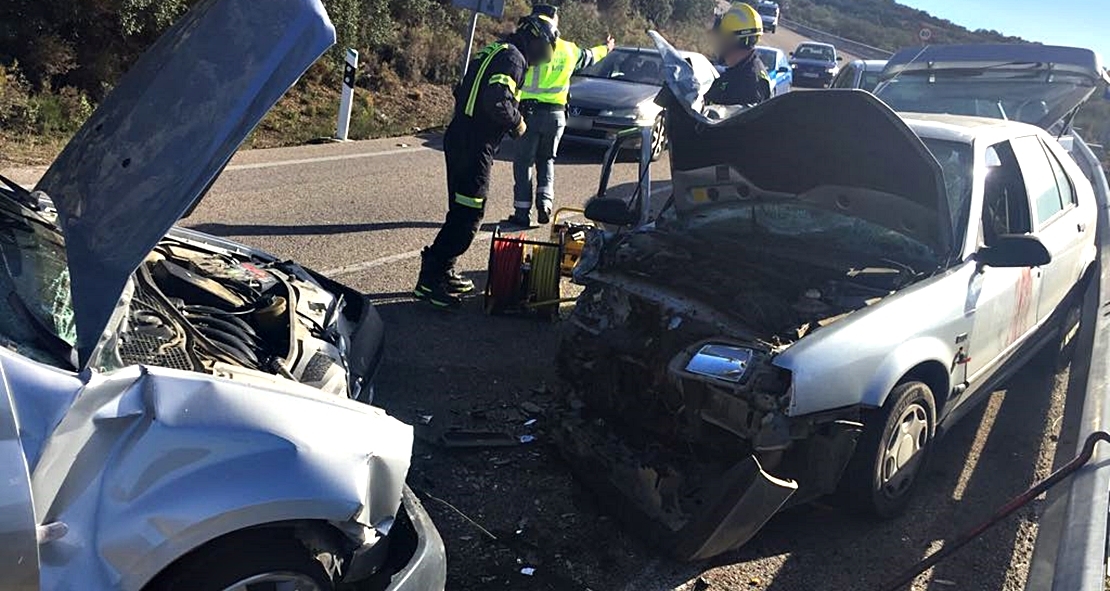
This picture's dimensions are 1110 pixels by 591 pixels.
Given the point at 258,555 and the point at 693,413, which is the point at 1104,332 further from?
the point at 258,555

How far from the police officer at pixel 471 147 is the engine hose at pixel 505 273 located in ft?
0.77

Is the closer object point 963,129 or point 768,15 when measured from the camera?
point 963,129

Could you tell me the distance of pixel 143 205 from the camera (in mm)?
2312

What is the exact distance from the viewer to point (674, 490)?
11.5ft

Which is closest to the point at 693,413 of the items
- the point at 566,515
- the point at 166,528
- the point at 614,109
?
the point at 566,515

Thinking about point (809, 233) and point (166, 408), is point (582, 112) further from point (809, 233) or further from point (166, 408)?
point (166, 408)

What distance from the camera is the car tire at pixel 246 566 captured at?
7.00 ft

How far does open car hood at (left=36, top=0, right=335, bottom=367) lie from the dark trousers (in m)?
3.24

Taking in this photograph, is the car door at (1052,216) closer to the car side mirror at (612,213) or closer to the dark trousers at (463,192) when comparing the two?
the car side mirror at (612,213)

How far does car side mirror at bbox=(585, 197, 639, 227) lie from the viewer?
5168 millimetres

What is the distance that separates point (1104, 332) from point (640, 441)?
106 inches

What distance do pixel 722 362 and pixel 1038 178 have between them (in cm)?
270

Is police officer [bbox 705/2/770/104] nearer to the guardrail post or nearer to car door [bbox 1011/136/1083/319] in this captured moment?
car door [bbox 1011/136/1083/319]

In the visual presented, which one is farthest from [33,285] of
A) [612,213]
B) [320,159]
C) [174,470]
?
[320,159]
